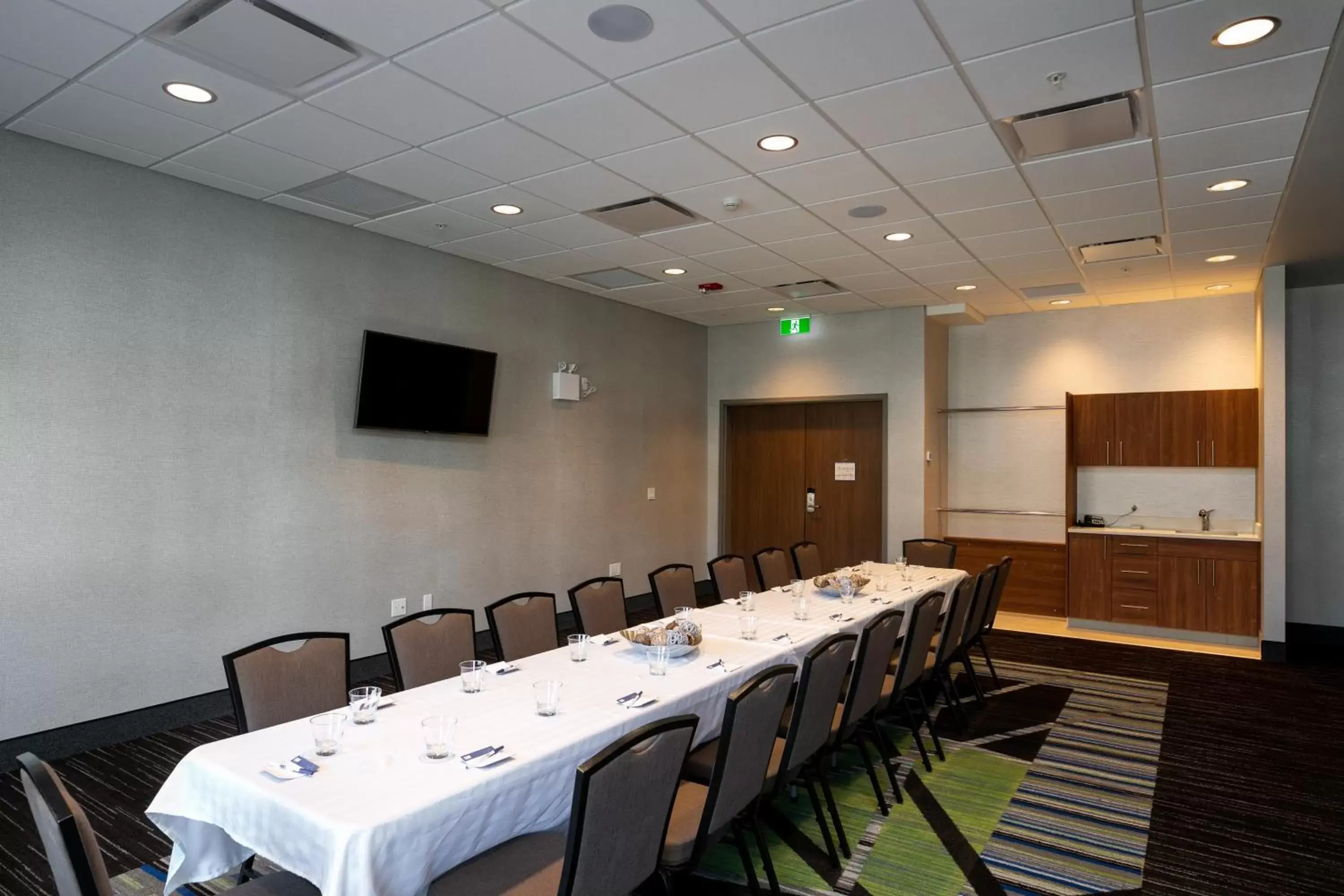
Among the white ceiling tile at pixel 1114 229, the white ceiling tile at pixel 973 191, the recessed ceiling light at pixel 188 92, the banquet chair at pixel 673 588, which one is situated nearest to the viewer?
the recessed ceiling light at pixel 188 92

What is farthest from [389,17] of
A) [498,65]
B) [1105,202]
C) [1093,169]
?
[1105,202]

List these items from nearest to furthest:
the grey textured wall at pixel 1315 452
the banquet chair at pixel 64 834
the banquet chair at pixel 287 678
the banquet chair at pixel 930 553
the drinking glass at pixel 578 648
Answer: the banquet chair at pixel 64 834
the banquet chair at pixel 287 678
the drinking glass at pixel 578 648
the banquet chair at pixel 930 553
the grey textured wall at pixel 1315 452

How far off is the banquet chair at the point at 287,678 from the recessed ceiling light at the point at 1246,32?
4.05 meters

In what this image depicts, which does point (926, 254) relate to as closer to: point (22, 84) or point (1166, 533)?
point (1166, 533)

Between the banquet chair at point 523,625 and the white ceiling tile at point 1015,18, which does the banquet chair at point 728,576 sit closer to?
the banquet chair at point 523,625

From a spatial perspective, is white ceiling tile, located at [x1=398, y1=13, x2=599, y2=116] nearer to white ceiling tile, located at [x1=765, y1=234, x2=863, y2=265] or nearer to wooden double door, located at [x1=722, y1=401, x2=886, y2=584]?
white ceiling tile, located at [x1=765, y1=234, x2=863, y2=265]

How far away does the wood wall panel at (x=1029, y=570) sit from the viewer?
26.3 feet

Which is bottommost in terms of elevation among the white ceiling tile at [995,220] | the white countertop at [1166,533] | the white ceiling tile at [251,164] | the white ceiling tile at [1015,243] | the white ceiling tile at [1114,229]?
the white countertop at [1166,533]

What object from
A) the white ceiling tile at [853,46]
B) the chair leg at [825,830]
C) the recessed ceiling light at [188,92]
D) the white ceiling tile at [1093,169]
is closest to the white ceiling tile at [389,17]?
the recessed ceiling light at [188,92]

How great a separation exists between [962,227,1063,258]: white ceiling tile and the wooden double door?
2732 millimetres

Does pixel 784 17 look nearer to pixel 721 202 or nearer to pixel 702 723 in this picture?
pixel 721 202

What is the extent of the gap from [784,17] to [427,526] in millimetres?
4554

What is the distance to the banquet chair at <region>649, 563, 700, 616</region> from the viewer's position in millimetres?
4992

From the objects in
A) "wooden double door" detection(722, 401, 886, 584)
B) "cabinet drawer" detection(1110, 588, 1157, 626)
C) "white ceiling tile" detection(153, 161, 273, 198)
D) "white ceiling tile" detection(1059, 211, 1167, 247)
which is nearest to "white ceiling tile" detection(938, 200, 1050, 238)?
"white ceiling tile" detection(1059, 211, 1167, 247)
